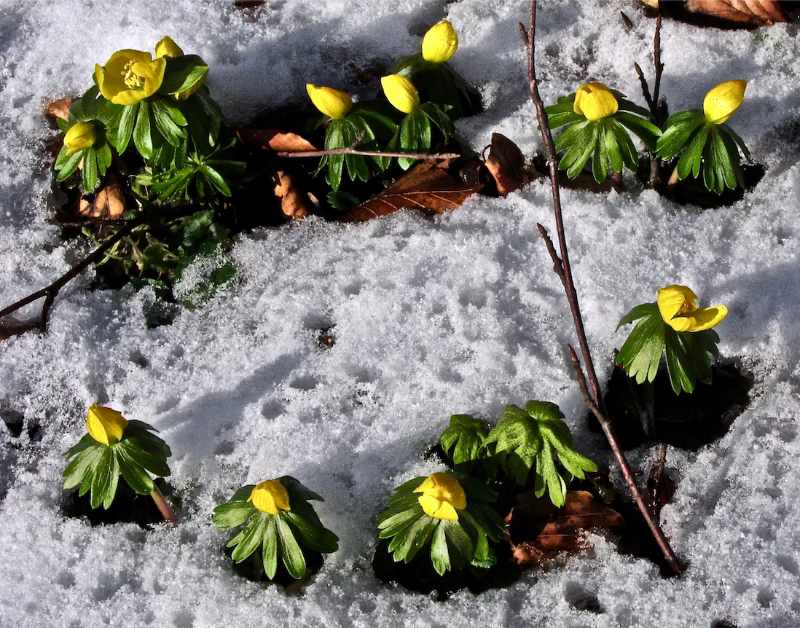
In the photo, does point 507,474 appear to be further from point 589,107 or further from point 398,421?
point 589,107

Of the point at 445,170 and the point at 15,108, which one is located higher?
the point at 15,108

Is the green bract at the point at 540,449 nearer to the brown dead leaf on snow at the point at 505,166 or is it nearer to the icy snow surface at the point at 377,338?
the icy snow surface at the point at 377,338

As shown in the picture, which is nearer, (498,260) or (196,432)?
(196,432)

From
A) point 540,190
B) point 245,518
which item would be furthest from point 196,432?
point 540,190

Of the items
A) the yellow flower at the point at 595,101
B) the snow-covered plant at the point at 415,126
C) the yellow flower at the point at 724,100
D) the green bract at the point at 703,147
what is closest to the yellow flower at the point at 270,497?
the snow-covered plant at the point at 415,126

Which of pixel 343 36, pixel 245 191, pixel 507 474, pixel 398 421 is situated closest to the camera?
pixel 507 474

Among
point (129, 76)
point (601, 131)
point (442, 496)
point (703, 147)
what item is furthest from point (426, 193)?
point (442, 496)

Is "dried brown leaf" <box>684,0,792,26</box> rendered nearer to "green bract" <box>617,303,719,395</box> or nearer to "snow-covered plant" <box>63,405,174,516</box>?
"green bract" <box>617,303,719,395</box>

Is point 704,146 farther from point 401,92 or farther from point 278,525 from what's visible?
point 278,525
